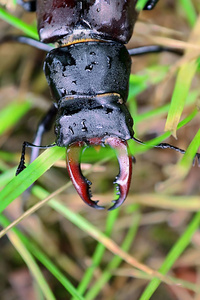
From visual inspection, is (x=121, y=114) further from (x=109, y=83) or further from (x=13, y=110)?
(x=13, y=110)

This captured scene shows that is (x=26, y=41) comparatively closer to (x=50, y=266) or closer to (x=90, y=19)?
(x=90, y=19)

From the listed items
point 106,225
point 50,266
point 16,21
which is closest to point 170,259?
point 106,225

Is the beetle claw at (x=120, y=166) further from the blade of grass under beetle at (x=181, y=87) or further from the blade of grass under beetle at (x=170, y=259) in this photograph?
the blade of grass under beetle at (x=170, y=259)

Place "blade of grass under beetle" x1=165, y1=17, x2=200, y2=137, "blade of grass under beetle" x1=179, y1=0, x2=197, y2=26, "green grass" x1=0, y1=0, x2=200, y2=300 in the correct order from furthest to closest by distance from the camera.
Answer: "blade of grass under beetle" x1=179, y1=0, x2=197, y2=26 → "green grass" x1=0, y1=0, x2=200, y2=300 → "blade of grass under beetle" x1=165, y1=17, x2=200, y2=137

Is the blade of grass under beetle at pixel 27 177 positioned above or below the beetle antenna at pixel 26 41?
below

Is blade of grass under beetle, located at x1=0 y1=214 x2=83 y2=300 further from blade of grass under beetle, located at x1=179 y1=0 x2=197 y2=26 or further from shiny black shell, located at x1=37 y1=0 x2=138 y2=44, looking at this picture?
blade of grass under beetle, located at x1=179 y1=0 x2=197 y2=26

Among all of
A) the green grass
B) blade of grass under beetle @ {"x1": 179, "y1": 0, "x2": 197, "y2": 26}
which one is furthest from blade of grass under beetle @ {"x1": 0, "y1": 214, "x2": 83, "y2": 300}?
blade of grass under beetle @ {"x1": 179, "y1": 0, "x2": 197, "y2": 26}

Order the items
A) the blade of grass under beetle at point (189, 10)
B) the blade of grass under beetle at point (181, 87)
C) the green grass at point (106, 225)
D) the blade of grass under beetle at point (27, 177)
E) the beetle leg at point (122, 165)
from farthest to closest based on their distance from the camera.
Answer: the blade of grass under beetle at point (189, 10) → the green grass at point (106, 225) → the blade of grass under beetle at point (181, 87) → the blade of grass under beetle at point (27, 177) → the beetle leg at point (122, 165)

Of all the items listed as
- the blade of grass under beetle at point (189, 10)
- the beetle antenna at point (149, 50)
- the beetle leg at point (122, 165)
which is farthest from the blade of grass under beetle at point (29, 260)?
the blade of grass under beetle at point (189, 10)
